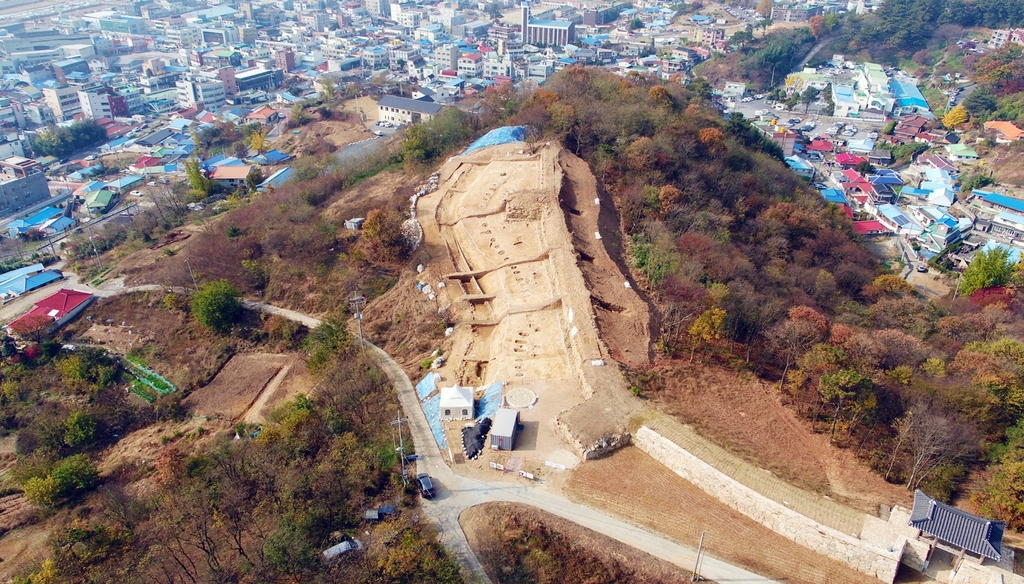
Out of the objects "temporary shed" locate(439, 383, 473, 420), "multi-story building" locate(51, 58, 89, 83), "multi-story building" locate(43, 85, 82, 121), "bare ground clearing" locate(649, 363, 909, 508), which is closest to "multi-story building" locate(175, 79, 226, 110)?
"multi-story building" locate(43, 85, 82, 121)

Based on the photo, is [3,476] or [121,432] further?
[121,432]

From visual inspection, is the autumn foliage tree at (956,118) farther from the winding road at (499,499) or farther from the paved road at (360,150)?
the winding road at (499,499)

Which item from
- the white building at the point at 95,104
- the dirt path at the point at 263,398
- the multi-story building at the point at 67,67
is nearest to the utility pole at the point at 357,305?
the dirt path at the point at 263,398

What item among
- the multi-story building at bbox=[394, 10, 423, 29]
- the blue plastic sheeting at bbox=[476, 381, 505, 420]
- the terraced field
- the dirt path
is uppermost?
the multi-story building at bbox=[394, 10, 423, 29]

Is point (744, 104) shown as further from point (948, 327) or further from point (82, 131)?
point (82, 131)

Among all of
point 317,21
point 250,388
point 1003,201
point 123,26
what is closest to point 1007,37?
point 1003,201

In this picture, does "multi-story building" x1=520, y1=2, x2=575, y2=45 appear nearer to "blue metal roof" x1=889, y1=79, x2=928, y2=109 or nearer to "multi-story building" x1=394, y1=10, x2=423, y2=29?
"multi-story building" x1=394, y1=10, x2=423, y2=29

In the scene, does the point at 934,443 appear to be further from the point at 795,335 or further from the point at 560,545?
the point at 560,545

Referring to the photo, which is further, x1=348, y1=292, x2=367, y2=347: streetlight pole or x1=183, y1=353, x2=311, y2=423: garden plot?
x1=348, y1=292, x2=367, y2=347: streetlight pole

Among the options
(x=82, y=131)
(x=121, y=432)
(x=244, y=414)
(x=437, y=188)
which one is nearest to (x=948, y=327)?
(x=437, y=188)
